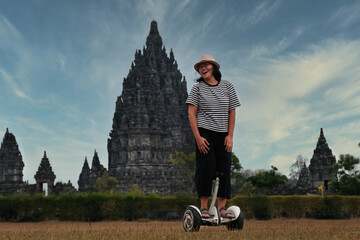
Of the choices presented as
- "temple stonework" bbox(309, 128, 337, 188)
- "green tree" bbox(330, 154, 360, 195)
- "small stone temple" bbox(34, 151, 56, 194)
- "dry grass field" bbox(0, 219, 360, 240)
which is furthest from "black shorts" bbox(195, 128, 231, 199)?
"small stone temple" bbox(34, 151, 56, 194)

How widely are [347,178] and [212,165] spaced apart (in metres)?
24.4

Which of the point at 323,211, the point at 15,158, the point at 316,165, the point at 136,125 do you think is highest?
the point at 136,125

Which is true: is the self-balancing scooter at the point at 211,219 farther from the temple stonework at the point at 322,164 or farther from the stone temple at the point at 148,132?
the stone temple at the point at 148,132

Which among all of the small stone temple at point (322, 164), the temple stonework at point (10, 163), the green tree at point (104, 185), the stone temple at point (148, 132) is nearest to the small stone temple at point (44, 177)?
the temple stonework at point (10, 163)

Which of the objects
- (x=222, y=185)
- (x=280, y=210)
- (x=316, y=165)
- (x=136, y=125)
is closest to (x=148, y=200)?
(x=280, y=210)

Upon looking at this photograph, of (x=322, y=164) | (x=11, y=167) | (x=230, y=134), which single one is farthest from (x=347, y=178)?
(x=11, y=167)

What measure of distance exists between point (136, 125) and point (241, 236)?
4763 centimetres

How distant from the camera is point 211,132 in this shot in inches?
239

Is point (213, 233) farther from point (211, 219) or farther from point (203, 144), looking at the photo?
point (203, 144)

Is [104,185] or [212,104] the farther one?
[104,185]

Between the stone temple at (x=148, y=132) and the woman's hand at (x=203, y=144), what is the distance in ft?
137

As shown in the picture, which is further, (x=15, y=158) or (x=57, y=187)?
(x=15, y=158)

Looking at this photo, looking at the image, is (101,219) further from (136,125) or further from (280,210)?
(136,125)

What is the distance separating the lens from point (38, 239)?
5426 millimetres
